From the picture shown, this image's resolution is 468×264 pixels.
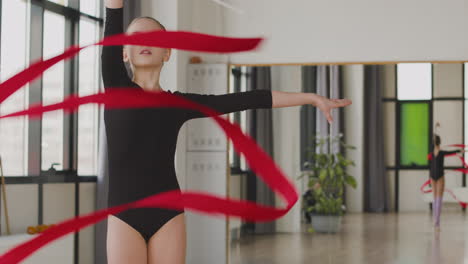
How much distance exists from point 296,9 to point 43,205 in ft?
9.69

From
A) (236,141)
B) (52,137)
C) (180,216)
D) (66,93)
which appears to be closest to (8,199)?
(52,137)

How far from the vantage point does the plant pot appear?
6644mm

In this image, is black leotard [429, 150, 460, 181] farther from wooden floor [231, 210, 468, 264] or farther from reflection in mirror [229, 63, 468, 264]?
wooden floor [231, 210, 468, 264]

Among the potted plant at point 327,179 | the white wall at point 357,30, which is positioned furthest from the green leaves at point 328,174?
the white wall at point 357,30

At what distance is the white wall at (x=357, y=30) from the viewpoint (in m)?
6.15

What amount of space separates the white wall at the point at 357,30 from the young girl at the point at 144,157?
4.38 meters

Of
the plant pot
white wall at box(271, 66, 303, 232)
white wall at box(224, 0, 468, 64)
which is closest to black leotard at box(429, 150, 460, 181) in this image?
white wall at box(224, 0, 468, 64)

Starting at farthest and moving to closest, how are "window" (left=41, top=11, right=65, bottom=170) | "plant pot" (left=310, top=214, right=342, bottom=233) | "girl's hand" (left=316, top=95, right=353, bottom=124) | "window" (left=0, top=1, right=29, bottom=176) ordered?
"plant pot" (left=310, top=214, right=342, bottom=233)
"window" (left=41, top=11, right=65, bottom=170)
"window" (left=0, top=1, right=29, bottom=176)
"girl's hand" (left=316, top=95, right=353, bottom=124)

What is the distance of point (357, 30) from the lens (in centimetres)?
630

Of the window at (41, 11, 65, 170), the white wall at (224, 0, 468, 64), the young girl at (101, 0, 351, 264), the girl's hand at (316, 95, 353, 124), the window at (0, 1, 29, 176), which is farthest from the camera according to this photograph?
the white wall at (224, 0, 468, 64)

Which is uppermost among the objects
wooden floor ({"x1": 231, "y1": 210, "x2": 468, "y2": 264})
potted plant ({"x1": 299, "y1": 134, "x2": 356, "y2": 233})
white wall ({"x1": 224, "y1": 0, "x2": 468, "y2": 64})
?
white wall ({"x1": 224, "y1": 0, "x2": 468, "y2": 64})

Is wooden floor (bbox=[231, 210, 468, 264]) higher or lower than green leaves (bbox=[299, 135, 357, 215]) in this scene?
lower

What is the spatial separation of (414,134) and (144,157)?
4.81 metres

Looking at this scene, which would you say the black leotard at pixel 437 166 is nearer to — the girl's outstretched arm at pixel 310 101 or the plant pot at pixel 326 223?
the plant pot at pixel 326 223
